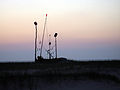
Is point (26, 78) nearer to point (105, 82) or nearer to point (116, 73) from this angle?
Answer: point (105, 82)

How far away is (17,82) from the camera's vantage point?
1992cm

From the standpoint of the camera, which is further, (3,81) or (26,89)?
(3,81)

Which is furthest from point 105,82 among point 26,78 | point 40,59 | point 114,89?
point 40,59

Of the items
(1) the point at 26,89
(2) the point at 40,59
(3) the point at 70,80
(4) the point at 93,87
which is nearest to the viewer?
(1) the point at 26,89

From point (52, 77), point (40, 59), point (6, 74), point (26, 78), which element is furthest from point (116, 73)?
point (40, 59)

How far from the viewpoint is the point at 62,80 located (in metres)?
20.9

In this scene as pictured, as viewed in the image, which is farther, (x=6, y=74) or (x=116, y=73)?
(x=116, y=73)

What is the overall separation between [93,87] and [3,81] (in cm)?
776

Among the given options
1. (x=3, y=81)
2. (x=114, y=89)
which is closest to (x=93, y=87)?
(x=114, y=89)

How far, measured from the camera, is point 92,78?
22391 mm

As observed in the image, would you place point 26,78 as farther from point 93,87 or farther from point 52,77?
point 93,87

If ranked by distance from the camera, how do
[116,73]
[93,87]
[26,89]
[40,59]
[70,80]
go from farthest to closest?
[40,59], [116,73], [70,80], [93,87], [26,89]

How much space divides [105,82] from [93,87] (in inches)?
95.1

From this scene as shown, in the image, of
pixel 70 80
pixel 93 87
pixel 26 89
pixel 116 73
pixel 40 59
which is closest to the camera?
pixel 26 89
